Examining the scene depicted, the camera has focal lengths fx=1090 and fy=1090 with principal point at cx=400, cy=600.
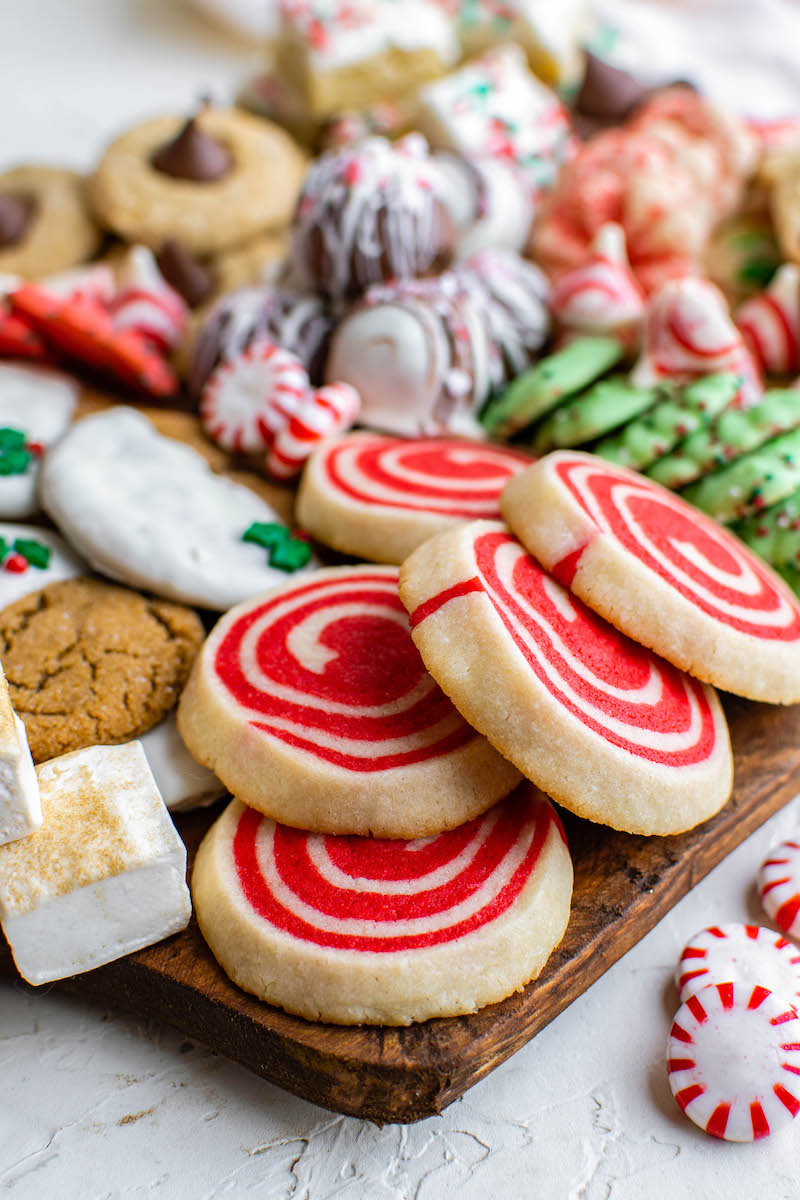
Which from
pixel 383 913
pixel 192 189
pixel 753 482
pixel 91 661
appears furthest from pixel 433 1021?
pixel 192 189

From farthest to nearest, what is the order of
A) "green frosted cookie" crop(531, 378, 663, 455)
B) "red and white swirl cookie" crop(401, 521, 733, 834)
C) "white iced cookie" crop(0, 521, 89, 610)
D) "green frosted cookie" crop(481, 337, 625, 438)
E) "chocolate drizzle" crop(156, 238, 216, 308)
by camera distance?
"chocolate drizzle" crop(156, 238, 216, 308)
"green frosted cookie" crop(481, 337, 625, 438)
"green frosted cookie" crop(531, 378, 663, 455)
"white iced cookie" crop(0, 521, 89, 610)
"red and white swirl cookie" crop(401, 521, 733, 834)

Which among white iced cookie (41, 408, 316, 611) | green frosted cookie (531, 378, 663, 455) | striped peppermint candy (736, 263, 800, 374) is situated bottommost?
white iced cookie (41, 408, 316, 611)

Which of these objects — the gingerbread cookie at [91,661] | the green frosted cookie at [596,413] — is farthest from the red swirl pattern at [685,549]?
the gingerbread cookie at [91,661]

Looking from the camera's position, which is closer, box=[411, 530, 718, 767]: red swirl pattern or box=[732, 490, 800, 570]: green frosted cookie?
box=[411, 530, 718, 767]: red swirl pattern

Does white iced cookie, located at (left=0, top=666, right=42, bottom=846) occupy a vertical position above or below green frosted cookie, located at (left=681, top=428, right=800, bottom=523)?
below

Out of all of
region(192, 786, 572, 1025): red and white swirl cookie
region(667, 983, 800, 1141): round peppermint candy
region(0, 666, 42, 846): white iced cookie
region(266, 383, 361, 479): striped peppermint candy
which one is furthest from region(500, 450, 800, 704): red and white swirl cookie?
region(0, 666, 42, 846): white iced cookie

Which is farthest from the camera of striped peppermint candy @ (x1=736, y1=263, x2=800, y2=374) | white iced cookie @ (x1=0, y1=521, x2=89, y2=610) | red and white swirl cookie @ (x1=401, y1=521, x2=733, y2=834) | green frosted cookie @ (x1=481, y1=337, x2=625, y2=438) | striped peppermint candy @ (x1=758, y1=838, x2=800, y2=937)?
striped peppermint candy @ (x1=736, y1=263, x2=800, y2=374)

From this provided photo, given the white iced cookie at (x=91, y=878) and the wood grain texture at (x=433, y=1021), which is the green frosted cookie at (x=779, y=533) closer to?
the wood grain texture at (x=433, y=1021)

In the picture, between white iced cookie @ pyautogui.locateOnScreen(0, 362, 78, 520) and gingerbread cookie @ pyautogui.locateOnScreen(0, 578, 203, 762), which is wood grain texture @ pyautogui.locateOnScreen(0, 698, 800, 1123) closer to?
gingerbread cookie @ pyautogui.locateOnScreen(0, 578, 203, 762)

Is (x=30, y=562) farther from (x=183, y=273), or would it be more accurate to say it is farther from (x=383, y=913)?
(x=183, y=273)
